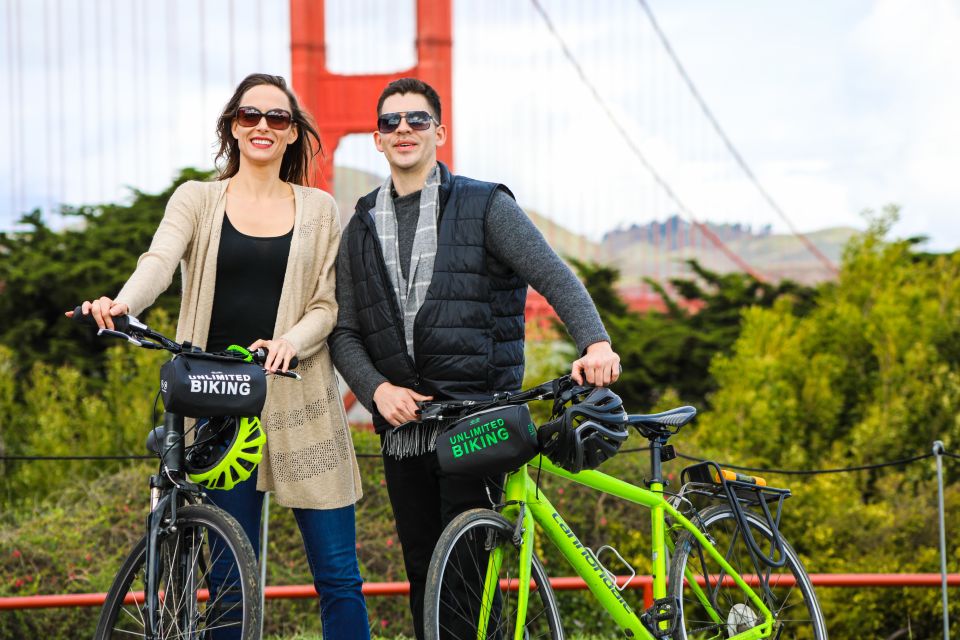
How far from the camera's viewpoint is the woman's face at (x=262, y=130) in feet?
7.23

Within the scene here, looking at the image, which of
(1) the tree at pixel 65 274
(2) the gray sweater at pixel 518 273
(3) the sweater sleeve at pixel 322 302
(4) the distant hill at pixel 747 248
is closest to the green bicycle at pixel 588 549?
(2) the gray sweater at pixel 518 273

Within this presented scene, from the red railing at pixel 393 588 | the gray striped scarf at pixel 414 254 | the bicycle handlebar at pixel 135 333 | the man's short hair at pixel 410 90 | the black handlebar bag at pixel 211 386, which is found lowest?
the red railing at pixel 393 588

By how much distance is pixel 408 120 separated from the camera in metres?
2.22

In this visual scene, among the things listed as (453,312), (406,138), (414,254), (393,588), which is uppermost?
(406,138)

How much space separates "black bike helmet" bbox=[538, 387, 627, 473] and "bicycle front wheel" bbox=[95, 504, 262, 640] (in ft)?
1.92

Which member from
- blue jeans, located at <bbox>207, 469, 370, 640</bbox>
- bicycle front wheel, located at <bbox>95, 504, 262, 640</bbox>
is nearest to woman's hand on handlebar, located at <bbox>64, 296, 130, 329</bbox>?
bicycle front wheel, located at <bbox>95, 504, 262, 640</bbox>

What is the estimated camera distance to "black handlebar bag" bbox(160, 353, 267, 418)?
1.90 meters

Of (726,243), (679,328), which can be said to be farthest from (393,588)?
(726,243)

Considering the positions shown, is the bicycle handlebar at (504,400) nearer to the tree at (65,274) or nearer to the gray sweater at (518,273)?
the gray sweater at (518,273)

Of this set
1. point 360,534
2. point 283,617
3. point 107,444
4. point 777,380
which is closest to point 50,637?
point 283,617

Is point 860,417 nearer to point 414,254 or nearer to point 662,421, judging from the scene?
point 662,421

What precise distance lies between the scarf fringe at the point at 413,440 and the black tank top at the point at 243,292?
0.32 m

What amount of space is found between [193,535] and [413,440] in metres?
0.47

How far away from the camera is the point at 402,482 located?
2.27 meters
